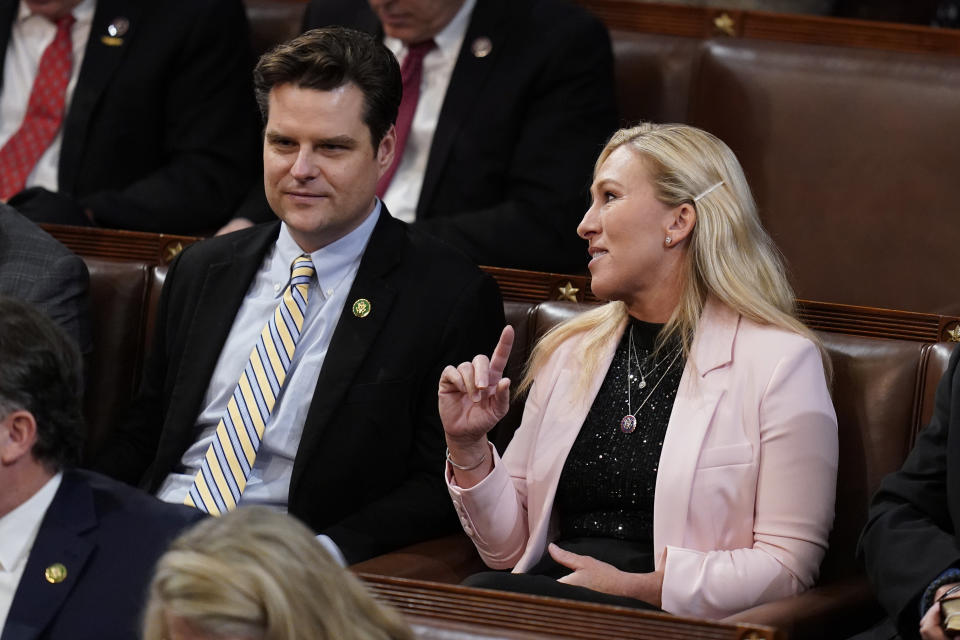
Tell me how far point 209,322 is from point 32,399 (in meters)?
0.69

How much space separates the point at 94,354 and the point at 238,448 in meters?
0.38

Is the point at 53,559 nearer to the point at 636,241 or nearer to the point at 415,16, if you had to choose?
the point at 636,241

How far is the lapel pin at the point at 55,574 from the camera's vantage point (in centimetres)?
145

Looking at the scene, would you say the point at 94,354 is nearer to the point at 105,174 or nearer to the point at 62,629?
the point at 105,174

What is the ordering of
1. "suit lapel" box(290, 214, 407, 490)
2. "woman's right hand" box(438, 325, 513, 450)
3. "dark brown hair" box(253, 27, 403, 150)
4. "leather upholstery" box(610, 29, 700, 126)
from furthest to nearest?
"leather upholstery" box(610, 29, 700, 126)
"dark brown hair" box(253, 27, 403, 150)
"suit lapel" box(290, 214, 407, 490)
"woman's right hand" box(438, 325, 513, 450)

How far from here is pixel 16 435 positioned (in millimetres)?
1474

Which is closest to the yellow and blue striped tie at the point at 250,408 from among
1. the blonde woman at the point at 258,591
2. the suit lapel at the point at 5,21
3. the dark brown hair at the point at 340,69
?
the dark brown hair at the point at 340,69

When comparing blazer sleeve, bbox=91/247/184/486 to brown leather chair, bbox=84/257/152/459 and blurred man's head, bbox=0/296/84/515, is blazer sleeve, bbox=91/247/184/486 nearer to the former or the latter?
brown leather chair, bbox=84/257/152/459

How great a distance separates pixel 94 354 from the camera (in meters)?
2.29

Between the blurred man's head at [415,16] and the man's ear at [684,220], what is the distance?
935mm

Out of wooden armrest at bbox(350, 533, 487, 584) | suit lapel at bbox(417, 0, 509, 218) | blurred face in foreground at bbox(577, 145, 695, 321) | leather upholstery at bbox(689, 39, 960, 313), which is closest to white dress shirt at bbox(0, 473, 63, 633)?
wooden armrest at bbox(350, 533, 487, 584)

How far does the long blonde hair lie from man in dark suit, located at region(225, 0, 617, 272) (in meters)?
0.62

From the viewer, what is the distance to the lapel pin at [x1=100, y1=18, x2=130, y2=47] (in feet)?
9.53

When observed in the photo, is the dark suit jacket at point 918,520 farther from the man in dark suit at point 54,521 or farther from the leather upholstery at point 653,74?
the leather upholstery at point 653,74
